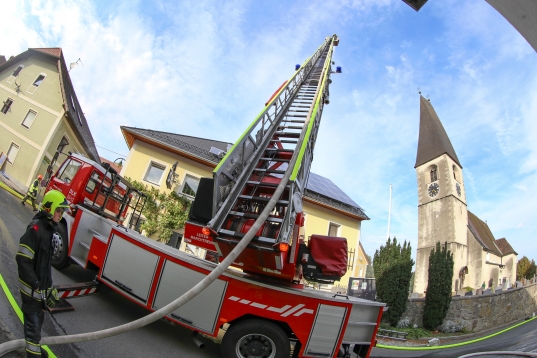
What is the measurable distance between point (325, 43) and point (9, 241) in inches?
502

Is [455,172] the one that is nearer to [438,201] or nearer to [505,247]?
[438,201]

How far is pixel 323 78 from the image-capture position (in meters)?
8.59

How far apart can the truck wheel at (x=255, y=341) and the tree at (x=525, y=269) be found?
51.0 meters

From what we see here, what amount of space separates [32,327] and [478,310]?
20.1 meters

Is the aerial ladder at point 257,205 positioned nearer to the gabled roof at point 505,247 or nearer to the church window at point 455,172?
the church window at point 455,172

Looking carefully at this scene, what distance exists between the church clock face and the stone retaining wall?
18.7 meters

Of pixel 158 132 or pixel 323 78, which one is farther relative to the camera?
pixel 158 132

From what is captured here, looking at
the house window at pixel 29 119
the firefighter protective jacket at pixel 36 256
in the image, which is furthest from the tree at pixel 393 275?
the house window at pixel 29 119

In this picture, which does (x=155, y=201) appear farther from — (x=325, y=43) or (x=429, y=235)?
(x=429, y=235)

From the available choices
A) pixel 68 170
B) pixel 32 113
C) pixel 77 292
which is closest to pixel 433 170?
pixel 68 170

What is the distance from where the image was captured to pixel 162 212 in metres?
14.2

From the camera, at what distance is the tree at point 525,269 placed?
40.2 meters

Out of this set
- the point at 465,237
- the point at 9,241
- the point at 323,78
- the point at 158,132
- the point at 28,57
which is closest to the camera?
the point at 9,241

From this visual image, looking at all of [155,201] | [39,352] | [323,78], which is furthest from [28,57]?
[39,352]
